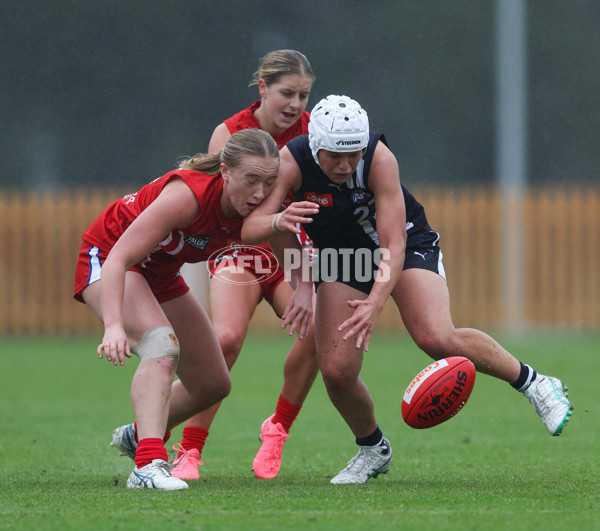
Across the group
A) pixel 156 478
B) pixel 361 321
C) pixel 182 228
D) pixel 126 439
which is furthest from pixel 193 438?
pixel 361 321

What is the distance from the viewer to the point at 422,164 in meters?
22.9

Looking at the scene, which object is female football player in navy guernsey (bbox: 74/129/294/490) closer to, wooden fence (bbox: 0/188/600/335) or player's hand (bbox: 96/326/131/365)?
player's hand (bbox: 96/326/131/365)

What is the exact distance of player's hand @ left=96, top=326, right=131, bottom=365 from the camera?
4855 mm

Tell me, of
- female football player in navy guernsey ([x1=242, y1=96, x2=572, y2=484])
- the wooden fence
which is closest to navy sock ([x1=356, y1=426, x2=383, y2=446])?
female football player in navy guernsey ([x1=242, y1=96, x2=572, y2=484])

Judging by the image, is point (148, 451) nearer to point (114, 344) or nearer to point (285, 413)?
point (114, 344)

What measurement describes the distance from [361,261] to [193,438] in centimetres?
145

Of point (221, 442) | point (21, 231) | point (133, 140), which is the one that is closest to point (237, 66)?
point (133, 140)

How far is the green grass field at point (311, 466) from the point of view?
4305 millimetres

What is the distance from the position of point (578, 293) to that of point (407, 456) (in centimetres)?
1191

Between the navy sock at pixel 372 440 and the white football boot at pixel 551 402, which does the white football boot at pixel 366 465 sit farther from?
the white football boot at pixel 551 402

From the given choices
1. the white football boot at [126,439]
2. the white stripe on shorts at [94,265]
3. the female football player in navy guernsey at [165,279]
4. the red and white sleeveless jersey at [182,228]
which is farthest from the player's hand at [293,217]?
the white football boot at [126,439]

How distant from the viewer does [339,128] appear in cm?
512

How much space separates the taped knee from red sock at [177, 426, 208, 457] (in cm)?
98

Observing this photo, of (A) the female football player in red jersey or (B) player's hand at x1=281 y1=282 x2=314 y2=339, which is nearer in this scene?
(B) player's hand at x1=281 y1=282 x2=314 y2=339
